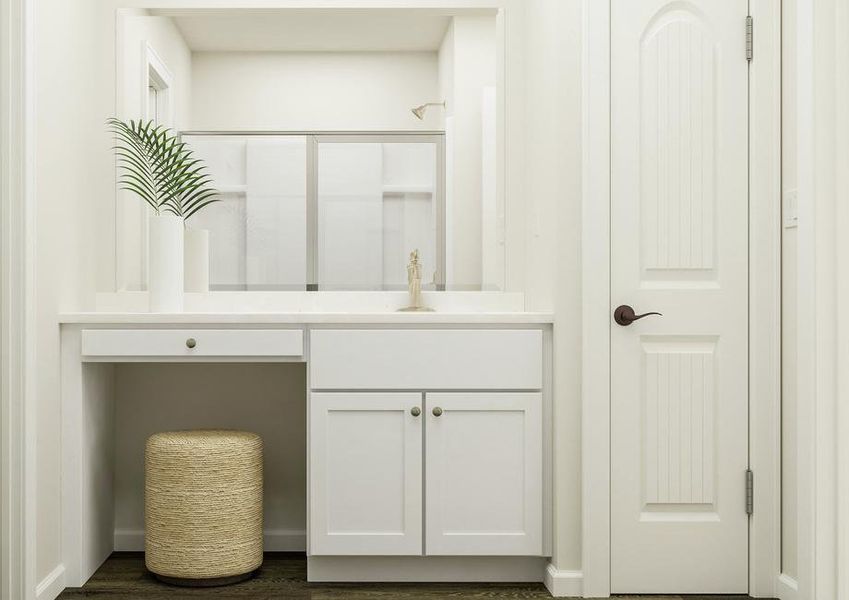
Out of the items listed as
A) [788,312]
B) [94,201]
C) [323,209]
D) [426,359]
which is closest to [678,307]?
[788,312]

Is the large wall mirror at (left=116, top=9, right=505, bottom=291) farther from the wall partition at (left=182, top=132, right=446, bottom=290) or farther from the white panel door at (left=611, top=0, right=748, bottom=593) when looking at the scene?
the white panel door at (left=611, top=0, right=748, bottom=593)

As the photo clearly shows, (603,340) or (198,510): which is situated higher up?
(603,340)

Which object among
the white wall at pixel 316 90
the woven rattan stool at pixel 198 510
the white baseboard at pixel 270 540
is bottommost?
the white baseboard at pixel 270 540

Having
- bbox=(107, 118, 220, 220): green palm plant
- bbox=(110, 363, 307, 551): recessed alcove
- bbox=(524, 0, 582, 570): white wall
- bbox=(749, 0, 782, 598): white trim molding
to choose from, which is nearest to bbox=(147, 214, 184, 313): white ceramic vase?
bbox=(107, 118, 220, 220): green palm plant

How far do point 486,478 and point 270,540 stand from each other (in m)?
0.88

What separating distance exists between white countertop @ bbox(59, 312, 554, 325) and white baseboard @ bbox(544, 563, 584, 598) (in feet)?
2.45

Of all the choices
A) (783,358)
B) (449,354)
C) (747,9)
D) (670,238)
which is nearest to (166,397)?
(449,354)

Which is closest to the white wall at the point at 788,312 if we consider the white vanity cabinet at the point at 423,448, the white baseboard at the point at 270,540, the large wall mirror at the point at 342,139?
the white vanity cabinet at the point at 423,448

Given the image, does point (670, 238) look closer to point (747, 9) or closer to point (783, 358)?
point (783, 358)

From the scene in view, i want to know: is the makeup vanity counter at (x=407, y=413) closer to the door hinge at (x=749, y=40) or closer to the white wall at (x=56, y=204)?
the white wall at (x=56, y=204)

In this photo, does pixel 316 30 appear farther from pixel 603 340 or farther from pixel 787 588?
pixel 787 588

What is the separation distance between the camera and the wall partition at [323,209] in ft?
9.59

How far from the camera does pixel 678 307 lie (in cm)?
240

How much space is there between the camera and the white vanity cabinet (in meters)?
2.46
